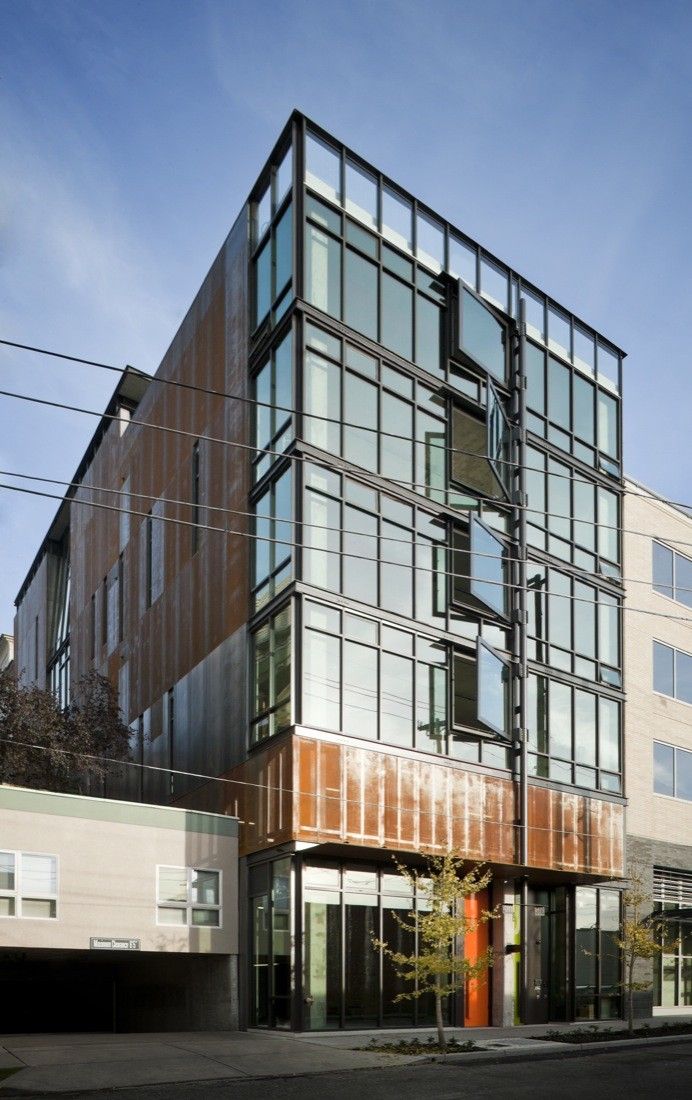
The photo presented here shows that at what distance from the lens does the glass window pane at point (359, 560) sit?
91.6 feet

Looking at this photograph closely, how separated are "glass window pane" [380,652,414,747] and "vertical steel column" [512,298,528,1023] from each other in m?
3.63

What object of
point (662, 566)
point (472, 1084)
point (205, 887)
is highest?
point (662, 566)

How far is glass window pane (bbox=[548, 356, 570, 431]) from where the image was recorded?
35062mm

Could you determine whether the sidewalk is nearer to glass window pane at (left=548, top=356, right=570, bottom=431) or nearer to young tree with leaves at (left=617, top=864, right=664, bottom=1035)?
young tree with leaves at (left=617, top=864, right=664, bottom=1035)

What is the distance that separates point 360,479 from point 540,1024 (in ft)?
46.6

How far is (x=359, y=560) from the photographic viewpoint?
27906 millimetres

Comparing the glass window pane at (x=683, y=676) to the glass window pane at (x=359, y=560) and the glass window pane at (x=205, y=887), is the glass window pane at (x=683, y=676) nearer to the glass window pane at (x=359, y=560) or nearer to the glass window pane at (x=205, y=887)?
the glass window pane at (x=359, y=560)

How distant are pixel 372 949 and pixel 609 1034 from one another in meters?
5.25

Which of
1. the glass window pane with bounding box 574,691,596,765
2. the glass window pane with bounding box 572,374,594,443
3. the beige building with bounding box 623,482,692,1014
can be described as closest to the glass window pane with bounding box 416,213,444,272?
the glass window pane with bounding box 572,374,594,443

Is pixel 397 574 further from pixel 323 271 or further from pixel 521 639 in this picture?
pixel 323 271

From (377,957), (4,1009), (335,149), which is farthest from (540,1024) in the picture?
(335,149)

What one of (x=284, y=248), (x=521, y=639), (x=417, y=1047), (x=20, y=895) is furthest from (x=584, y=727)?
(x=20, y=895)

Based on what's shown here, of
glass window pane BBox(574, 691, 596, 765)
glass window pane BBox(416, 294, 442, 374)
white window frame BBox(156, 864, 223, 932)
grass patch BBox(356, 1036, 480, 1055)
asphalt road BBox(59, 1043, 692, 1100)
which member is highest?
glass window pane BBox(416, 294, 442, 374)

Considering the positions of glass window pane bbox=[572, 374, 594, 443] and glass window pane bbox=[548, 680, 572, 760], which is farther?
glass window pane bbox=[572, 374, 594, 443]
